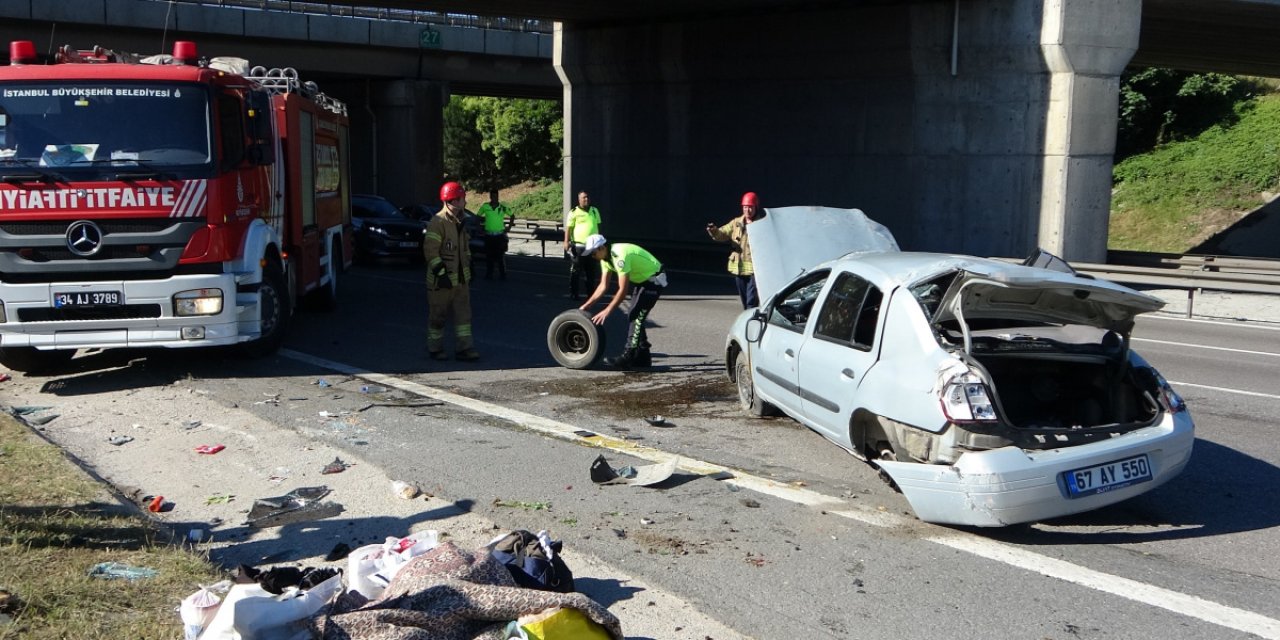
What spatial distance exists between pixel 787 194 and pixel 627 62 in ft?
18.2

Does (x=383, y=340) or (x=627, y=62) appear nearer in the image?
(x=383, y=340)

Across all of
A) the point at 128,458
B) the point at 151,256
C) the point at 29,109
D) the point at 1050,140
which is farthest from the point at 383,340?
the point at 1050,140

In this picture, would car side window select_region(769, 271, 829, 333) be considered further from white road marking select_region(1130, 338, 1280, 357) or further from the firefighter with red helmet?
white road marking select_region(1130, 338, 1280, 357)

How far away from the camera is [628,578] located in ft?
17.7

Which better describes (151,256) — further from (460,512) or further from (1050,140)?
(1050,140)

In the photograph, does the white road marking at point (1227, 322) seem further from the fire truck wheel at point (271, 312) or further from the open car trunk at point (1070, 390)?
the fire truck wheel at point (271, 312)

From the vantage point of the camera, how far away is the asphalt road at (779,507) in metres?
5.04

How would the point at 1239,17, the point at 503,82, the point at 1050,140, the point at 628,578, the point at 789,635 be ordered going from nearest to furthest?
the point at 789,635
the point at 628,578
the point at 1050,140
the point at 1239,17
the point at 503,82

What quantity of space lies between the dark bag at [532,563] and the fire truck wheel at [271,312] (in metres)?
6.68

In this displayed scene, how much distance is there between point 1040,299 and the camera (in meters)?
6.29

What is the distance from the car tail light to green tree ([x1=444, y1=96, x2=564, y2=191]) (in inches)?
2181

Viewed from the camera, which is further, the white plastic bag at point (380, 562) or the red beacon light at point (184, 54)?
the red beacon light at point (184, 54)

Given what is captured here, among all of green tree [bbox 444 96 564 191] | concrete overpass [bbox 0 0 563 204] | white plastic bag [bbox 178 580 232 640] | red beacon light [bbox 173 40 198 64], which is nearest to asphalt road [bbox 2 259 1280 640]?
white plastic bag [bbox 178 580 232 640]

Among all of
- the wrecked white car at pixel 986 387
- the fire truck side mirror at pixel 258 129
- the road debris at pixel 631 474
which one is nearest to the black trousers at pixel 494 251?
the fire truck side mirror at pixel 258 129
